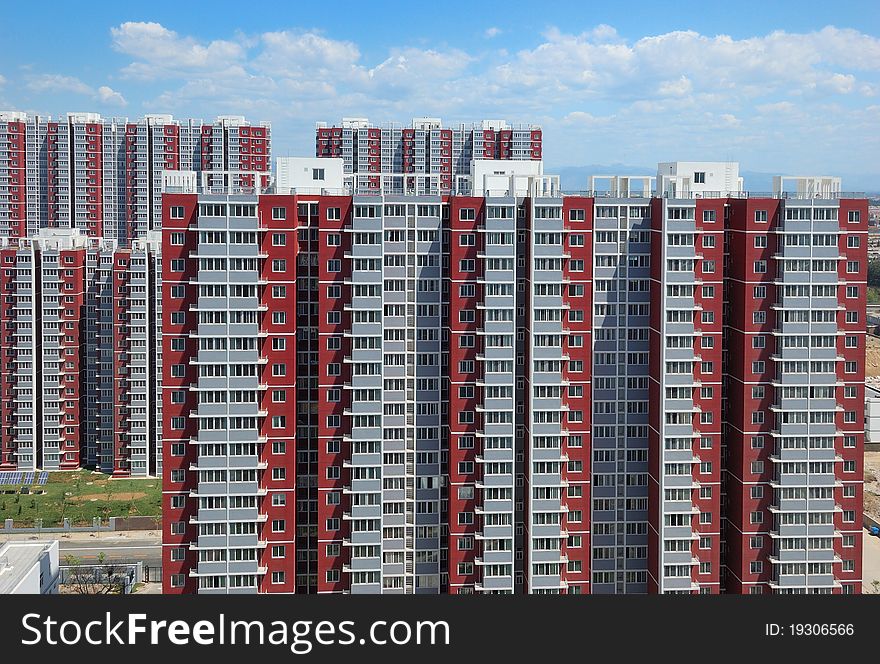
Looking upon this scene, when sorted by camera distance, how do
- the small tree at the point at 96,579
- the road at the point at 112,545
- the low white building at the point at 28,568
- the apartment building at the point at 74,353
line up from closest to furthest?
the low white building at the point at 28,568, the small tree at the point at 96,579, the road at the point at 112,545, the apartment building at the point at 74,353

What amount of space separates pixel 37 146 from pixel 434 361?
57.4 metres

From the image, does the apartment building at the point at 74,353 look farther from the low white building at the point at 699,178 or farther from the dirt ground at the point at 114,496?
the low white building at the point at 699,178

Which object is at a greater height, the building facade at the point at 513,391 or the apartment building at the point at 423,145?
the apartment building at the point at 423,145

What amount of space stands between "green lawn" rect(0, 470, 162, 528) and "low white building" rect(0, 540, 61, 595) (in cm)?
1696

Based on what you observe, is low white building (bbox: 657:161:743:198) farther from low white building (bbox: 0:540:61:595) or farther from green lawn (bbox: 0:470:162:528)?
green lawn (bbox: 0:470:162:528)

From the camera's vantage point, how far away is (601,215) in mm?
31547

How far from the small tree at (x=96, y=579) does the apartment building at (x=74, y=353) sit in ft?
50.2

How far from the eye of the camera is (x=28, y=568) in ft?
106

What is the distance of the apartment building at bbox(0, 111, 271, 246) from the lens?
77.3 meters

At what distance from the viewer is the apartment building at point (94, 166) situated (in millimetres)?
77312

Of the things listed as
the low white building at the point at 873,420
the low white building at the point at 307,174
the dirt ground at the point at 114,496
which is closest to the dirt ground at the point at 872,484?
the low white building at the point at 873,420

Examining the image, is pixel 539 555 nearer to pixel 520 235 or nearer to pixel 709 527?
pixel 709 527
